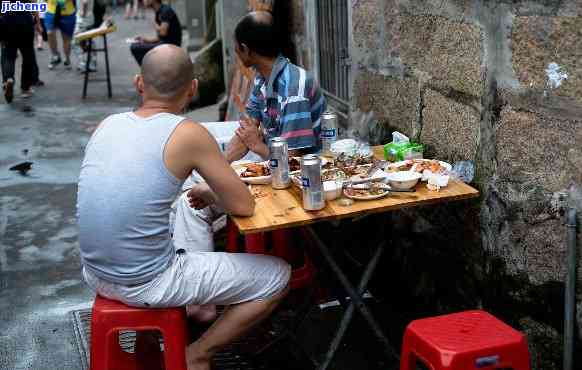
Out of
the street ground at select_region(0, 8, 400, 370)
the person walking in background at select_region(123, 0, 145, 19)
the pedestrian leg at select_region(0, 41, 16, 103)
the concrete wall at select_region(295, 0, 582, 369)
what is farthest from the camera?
the person walking in background at select_region(123, 0, 145, 19)

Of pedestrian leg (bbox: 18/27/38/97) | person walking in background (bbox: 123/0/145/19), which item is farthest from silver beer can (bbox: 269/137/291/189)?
person walking in background (bbox: 123/0/145/19)

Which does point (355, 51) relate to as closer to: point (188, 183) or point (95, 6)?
point (188, 183)

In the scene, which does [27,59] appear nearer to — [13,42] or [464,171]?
[13,42]

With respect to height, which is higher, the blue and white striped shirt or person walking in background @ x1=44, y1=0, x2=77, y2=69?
person walking in background @ x1=44, y1=0, x2=77, y2=69

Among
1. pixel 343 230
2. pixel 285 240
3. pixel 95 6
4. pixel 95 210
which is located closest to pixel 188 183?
pixel 285 240

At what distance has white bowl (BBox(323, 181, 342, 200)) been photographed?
3.29 m

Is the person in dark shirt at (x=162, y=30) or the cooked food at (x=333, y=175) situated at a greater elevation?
the person in dark shirt at (x=162, y=30)

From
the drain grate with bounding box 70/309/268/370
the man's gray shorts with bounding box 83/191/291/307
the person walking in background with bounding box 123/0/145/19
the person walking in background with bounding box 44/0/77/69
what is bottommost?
the drain grate with bounding box 70/309/268/370

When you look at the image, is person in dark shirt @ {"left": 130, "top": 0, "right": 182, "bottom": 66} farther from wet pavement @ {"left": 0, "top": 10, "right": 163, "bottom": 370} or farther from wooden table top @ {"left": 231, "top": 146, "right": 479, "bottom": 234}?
wooden table top @ {"left": 231, "top": 146, "right": 479, "bottom": 234}

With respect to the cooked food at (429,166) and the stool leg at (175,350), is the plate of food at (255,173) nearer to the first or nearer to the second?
the cooked food at (429,166)

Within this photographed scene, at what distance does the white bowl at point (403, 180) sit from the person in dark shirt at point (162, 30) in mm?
7587

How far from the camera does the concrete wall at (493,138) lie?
2.99 metres

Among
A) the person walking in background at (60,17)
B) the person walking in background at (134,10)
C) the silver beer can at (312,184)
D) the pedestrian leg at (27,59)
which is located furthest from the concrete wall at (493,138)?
the person walking in background at (134,10)

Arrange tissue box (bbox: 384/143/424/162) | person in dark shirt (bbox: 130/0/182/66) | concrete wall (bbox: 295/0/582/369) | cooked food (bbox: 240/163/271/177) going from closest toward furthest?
concrete wall (bbox: 295/0/582/369) < cooked food (bbox: 240/163/271/177) < tissue box (bbox: 384/143/424/162) < person in dark shirt (bbox: 130/0/182/66)
